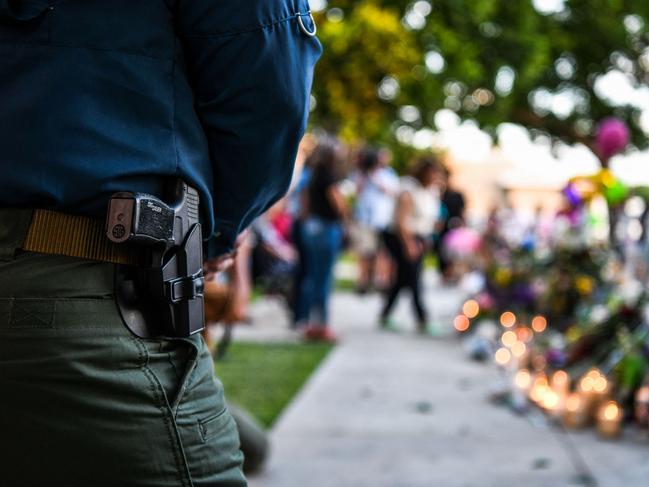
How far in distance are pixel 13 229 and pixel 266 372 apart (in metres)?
5.69

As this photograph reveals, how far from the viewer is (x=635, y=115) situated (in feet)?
96.0

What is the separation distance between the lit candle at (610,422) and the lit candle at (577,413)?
14cm

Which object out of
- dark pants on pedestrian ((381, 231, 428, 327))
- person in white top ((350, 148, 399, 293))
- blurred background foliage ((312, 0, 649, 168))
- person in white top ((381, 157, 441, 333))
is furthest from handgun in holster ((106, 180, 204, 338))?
blurred background foliage ((312, 0, 649, 168))

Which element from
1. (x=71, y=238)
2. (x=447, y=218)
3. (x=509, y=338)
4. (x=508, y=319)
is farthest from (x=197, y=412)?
(x=447, y=218)

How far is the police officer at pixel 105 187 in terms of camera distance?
1502 mm

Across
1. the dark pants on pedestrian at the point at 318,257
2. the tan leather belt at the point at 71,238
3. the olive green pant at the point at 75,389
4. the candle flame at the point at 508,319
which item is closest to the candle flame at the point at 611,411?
the candle flame at the point at 508,319

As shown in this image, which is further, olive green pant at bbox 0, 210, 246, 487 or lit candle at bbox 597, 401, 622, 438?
lit candle at bbox 597, 401, 622, 438

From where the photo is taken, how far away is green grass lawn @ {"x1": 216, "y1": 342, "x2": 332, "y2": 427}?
238 inches

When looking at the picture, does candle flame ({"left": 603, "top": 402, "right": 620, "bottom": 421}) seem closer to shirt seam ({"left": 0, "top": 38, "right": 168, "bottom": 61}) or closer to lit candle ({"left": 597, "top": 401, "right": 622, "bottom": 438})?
lit candle ({"left": 597, "top": 401, "right": 622, "bottom": 438})

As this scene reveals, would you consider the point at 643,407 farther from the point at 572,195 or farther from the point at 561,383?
the point at 572,195

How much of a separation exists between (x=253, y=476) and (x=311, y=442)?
2.26 ft

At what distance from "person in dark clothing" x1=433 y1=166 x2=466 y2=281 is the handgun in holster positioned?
14.4 meters

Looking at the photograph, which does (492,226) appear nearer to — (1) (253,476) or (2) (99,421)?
(1) (253,476)

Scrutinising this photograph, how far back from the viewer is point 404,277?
31.7 ft
